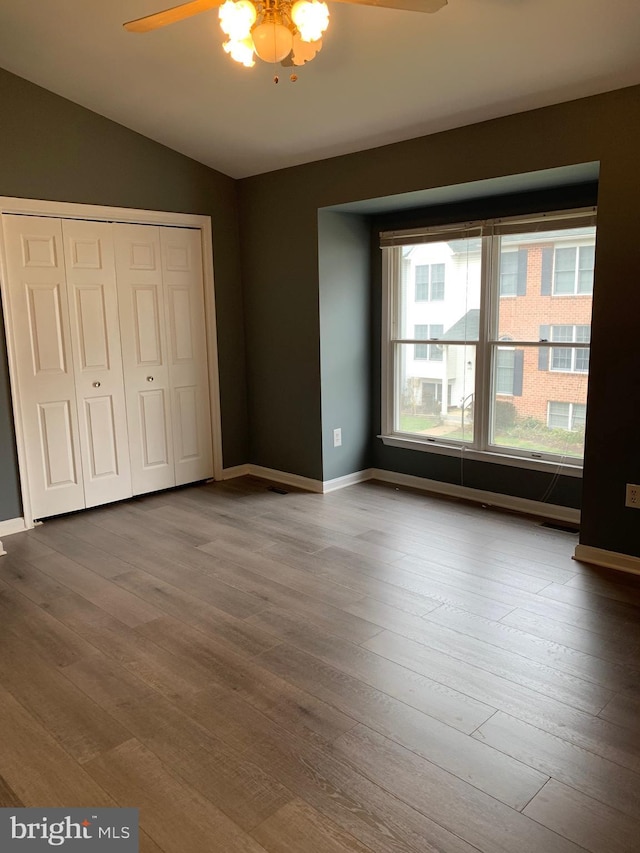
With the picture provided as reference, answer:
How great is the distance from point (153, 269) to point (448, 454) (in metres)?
2.56

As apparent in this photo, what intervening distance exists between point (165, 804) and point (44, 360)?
121 inches

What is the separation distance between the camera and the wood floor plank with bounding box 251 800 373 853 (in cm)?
169

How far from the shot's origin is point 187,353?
4965 millimetres

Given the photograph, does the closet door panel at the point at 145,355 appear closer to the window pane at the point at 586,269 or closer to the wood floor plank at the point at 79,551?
the wood floor plank at the point at 79,551

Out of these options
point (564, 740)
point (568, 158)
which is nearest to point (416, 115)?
point (568, 158)

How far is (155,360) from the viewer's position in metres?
4.77

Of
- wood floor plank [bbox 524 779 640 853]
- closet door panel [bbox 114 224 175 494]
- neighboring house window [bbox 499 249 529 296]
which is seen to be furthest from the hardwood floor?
neighboring house window [bbox 499 249 529 296]

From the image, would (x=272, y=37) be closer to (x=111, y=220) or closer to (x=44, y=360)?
(x=111, y=220)

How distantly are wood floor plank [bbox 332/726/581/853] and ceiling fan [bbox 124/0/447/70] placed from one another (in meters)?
2.22

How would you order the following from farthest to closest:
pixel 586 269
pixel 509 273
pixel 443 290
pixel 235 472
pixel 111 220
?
pixel 235 472, pixel 443 290, pixel 111 220, pixel 509 273, pixel 586 269

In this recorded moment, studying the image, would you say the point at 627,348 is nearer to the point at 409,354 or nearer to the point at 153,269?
the point at 409,354

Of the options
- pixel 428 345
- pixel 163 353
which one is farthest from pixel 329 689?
pixel 163 353

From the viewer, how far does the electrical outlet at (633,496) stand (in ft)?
10.7

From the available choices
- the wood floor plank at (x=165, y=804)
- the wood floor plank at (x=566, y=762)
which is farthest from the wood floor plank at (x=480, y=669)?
the wood floor plank at (x=165, y=804)
